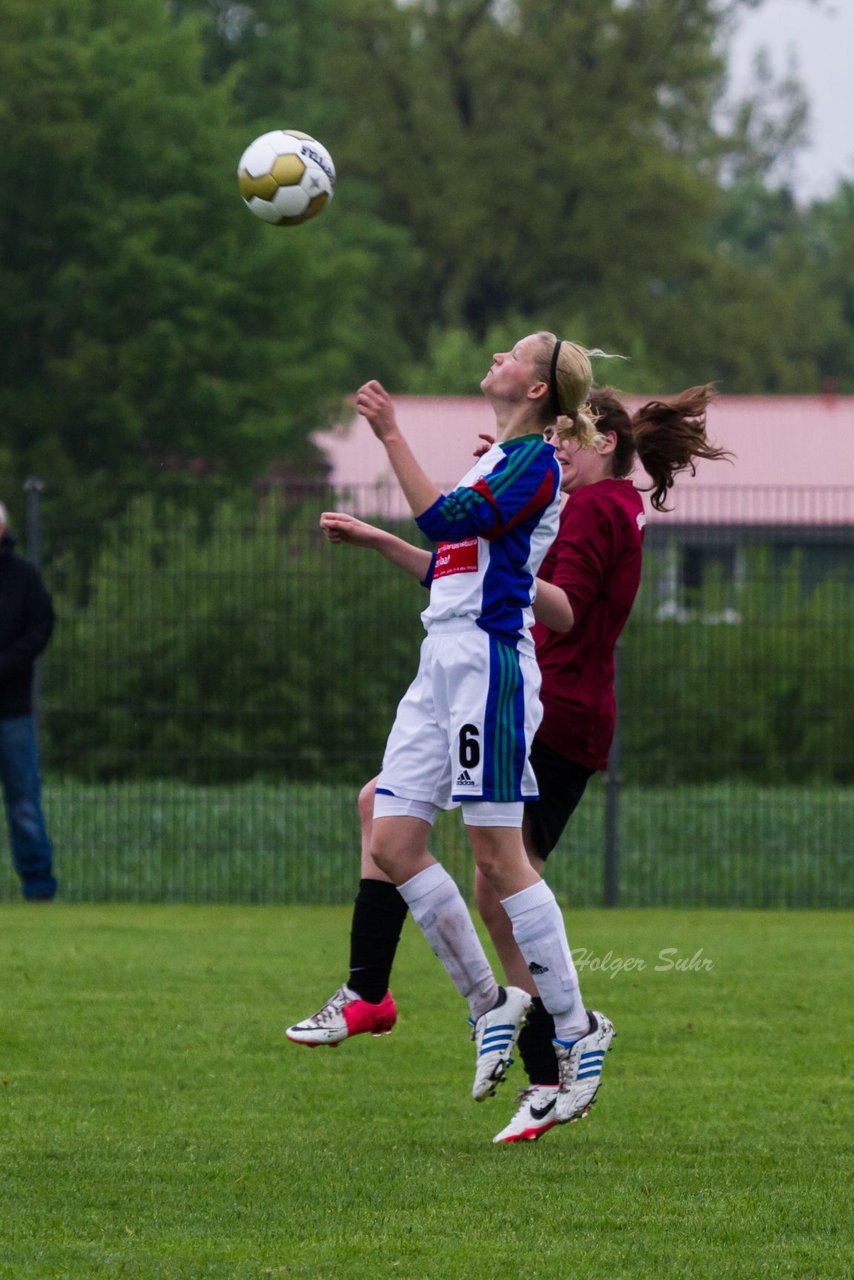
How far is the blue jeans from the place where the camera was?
12.3m

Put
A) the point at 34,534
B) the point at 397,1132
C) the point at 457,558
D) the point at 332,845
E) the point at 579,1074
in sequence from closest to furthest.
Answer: the point at 457,558
the point at 579,1074
the point at 397,1132
the point at 34,534
the point at 332,845

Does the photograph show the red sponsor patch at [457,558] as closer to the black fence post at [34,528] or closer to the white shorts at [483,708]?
the white shorts at [483,708]

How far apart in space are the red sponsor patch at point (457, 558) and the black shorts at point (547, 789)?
2.38 ft

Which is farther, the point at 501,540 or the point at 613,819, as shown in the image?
the point at 613,819

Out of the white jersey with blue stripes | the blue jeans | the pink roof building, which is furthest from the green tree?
the white jersey with blue stripes

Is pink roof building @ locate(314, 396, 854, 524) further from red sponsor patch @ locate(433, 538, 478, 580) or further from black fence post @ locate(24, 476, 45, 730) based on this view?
red sponsor patch @ locate(433, 538, 478, 580)

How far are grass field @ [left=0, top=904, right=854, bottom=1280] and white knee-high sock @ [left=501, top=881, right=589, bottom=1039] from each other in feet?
1.23

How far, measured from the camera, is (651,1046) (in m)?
7.65

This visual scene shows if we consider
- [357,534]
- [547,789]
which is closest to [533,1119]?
[547,789]

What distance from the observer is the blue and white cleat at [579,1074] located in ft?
18.9

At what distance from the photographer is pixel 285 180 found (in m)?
6.98

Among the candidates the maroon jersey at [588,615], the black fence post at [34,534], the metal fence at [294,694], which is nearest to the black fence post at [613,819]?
the metal fence at [294,694]

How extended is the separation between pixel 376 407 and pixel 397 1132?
6.92ft

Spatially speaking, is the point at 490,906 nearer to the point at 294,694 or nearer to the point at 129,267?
the point at 294,694
